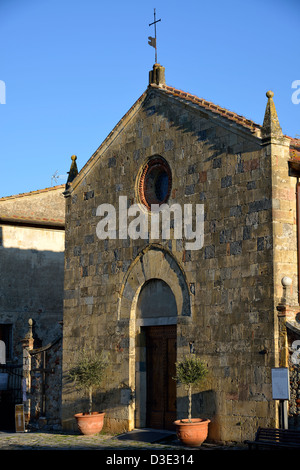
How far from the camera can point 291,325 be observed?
42.6ft

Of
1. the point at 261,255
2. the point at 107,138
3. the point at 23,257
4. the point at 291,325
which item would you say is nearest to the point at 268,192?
the point at 261,255

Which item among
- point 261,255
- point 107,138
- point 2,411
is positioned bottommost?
point 2,411

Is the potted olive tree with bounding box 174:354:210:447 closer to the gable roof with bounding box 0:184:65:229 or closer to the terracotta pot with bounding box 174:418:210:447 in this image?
the terracotta pot with bounding box 174:418:210:447

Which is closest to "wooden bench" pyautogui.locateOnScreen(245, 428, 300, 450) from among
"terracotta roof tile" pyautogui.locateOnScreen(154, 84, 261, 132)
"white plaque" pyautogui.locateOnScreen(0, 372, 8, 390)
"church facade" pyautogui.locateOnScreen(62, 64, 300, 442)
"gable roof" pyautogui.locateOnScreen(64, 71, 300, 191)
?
"church facade" pyautogui.locateOnScreen(62, 64, 300, 442)

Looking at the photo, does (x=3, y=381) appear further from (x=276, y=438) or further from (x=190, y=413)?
(x=276, y=438)

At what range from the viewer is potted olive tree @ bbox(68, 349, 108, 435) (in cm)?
1653

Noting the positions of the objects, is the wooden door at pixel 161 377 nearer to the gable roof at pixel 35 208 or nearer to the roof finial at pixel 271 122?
the roof finial at pixel 271 122

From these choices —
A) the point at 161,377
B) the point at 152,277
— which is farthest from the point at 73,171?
the point at 161,377

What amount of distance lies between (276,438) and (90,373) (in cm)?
572

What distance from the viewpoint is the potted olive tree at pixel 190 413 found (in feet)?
45.0

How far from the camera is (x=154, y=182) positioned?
55.8 feet

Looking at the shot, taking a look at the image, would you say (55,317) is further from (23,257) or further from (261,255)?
(261,255)

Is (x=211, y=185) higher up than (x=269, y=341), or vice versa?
(x=211, y=185)
